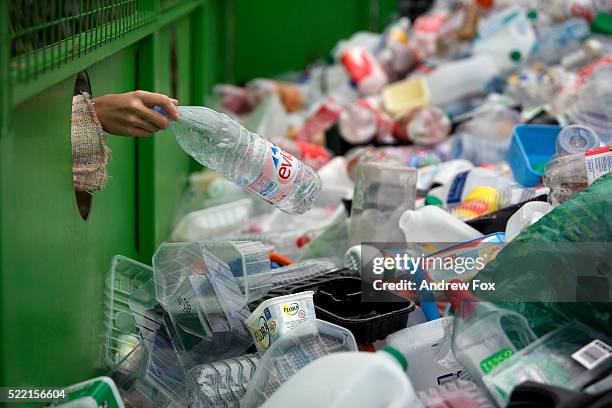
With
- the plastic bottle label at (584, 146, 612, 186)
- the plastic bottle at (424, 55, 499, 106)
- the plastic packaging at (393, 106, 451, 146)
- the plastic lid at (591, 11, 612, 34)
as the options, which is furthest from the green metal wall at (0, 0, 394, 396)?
the plastic lid at (591, 11, 612, 34)

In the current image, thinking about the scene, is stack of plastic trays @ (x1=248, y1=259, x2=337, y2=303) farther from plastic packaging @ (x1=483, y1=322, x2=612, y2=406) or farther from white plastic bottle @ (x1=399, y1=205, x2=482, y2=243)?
plastic packaging @ (x1=483, y1=322, x2=612, y2=406)

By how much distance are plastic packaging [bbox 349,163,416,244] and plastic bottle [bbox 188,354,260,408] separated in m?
0.99

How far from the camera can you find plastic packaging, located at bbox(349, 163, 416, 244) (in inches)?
121

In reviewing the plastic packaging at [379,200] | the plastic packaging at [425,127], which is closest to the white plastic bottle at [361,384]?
the plastic packaging at [379,200]

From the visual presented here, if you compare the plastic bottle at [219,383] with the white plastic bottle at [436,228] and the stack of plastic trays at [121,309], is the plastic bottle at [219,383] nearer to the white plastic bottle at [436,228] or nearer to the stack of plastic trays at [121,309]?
the stack of plastic trays at [121,309]

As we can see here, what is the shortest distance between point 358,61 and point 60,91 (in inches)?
141

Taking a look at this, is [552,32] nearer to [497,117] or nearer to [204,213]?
[497,117]

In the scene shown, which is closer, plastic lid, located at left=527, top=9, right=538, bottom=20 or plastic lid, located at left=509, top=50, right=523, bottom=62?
plastic lid, located at left=509, top=50, right=523, bottom=62

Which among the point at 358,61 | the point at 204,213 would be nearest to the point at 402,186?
the point at 204,213

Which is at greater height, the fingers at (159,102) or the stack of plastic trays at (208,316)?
the fingers at (159,102)

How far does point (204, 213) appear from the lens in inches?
143

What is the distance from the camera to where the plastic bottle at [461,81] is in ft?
16.5

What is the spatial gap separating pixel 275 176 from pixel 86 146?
20.3 inches

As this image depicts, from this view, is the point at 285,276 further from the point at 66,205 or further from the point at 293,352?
the point at 66,205
